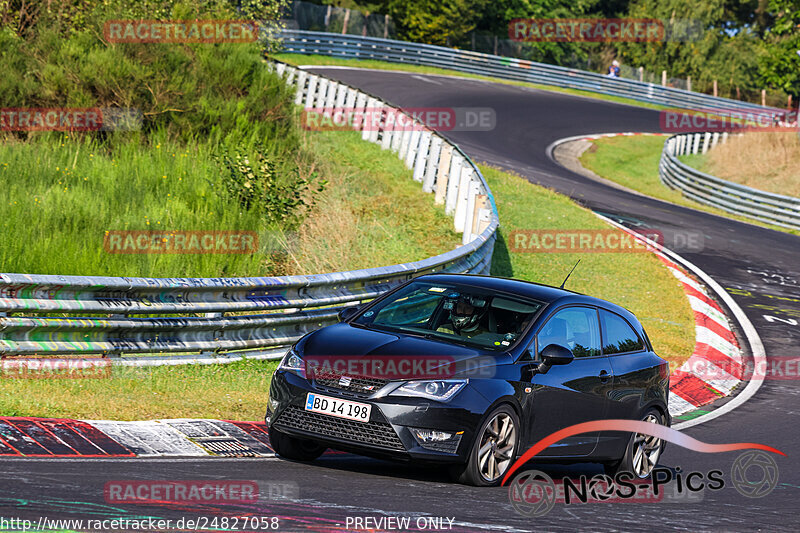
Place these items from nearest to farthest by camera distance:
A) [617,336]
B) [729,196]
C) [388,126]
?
[617,336], [388,126], [729,196]

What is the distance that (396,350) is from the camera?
7254mm

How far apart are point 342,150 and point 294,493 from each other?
54.5 ft

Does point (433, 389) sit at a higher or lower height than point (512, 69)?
lower

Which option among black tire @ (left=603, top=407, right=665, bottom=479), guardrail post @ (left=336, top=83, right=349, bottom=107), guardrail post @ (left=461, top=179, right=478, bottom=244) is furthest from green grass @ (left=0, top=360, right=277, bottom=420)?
guardrail post @ (left=336, top=83, right=349, bottom=107)

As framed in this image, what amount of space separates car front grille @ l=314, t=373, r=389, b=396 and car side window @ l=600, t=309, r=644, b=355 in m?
2.44

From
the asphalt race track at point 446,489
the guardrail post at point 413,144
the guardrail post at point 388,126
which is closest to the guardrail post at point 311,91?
the guardrail post at point 388,126

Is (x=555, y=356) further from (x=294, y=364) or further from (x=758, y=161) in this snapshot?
(x=758, y=161)

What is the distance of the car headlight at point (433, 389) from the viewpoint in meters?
6.98

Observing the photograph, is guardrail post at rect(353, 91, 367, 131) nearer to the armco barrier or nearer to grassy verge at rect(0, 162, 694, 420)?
grassy verge at rect(0, 162, 694, 420)

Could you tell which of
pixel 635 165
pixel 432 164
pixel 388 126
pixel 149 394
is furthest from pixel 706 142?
pixel 149 394

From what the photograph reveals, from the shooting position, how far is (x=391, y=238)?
17281 millimetres

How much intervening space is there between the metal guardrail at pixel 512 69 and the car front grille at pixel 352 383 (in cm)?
Answer: 4075

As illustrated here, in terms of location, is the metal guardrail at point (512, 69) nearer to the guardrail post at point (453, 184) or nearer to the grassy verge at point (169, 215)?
the grassy verge at point (169, 215)

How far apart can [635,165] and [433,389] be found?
30.9m
